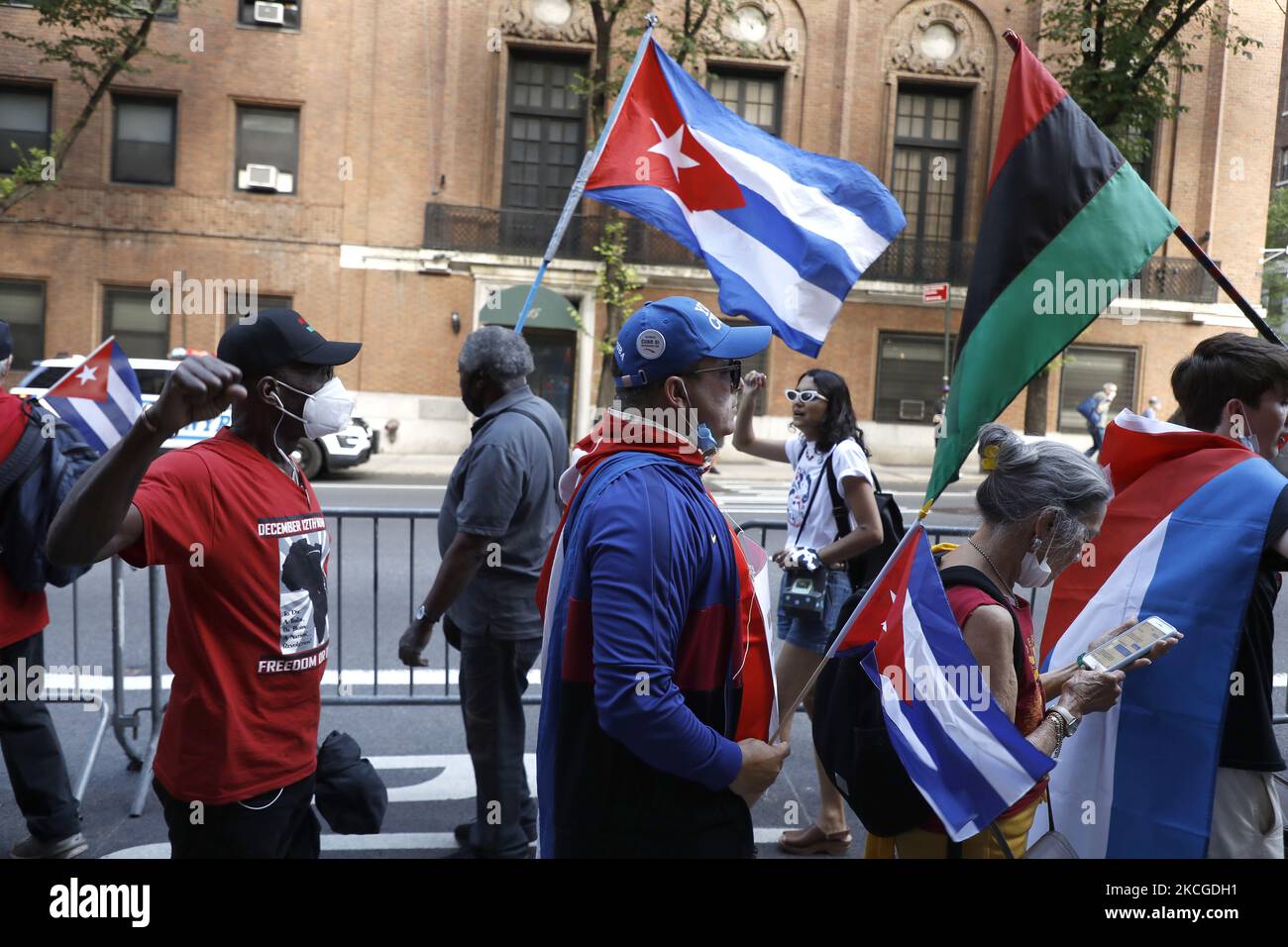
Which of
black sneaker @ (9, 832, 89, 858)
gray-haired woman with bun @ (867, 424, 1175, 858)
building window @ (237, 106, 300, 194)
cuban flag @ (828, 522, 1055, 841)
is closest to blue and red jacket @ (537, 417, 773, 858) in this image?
cuban flag @ (828, 522, 1055, 841)

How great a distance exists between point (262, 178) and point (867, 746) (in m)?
24.0

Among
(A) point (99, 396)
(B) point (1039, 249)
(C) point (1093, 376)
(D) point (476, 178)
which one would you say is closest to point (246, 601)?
(B) point (1039, 249)

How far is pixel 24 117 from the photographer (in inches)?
917

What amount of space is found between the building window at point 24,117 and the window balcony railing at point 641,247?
840cm

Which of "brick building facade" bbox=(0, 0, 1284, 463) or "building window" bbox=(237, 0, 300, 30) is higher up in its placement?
"building window" bbox=(237, 0, 300, 30)

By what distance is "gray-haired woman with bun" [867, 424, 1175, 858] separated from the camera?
2582mm

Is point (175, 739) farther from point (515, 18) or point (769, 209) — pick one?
point (515, 18)

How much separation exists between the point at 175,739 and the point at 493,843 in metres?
1.89

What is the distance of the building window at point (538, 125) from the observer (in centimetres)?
2483

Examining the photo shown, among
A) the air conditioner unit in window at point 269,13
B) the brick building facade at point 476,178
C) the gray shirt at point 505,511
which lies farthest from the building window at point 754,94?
the gray shirt at point 505,511

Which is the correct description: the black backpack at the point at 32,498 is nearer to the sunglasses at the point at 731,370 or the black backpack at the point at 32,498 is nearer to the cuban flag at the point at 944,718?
the sunglasses at the point at 731,370

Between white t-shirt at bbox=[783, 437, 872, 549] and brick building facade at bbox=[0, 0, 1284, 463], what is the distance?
1965 cm

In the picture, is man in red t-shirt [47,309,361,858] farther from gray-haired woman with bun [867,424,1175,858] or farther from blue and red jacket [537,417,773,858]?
gray-haired woman with bun [867,424,1175,858]

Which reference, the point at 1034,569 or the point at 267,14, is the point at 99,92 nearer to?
the point at 267,14
